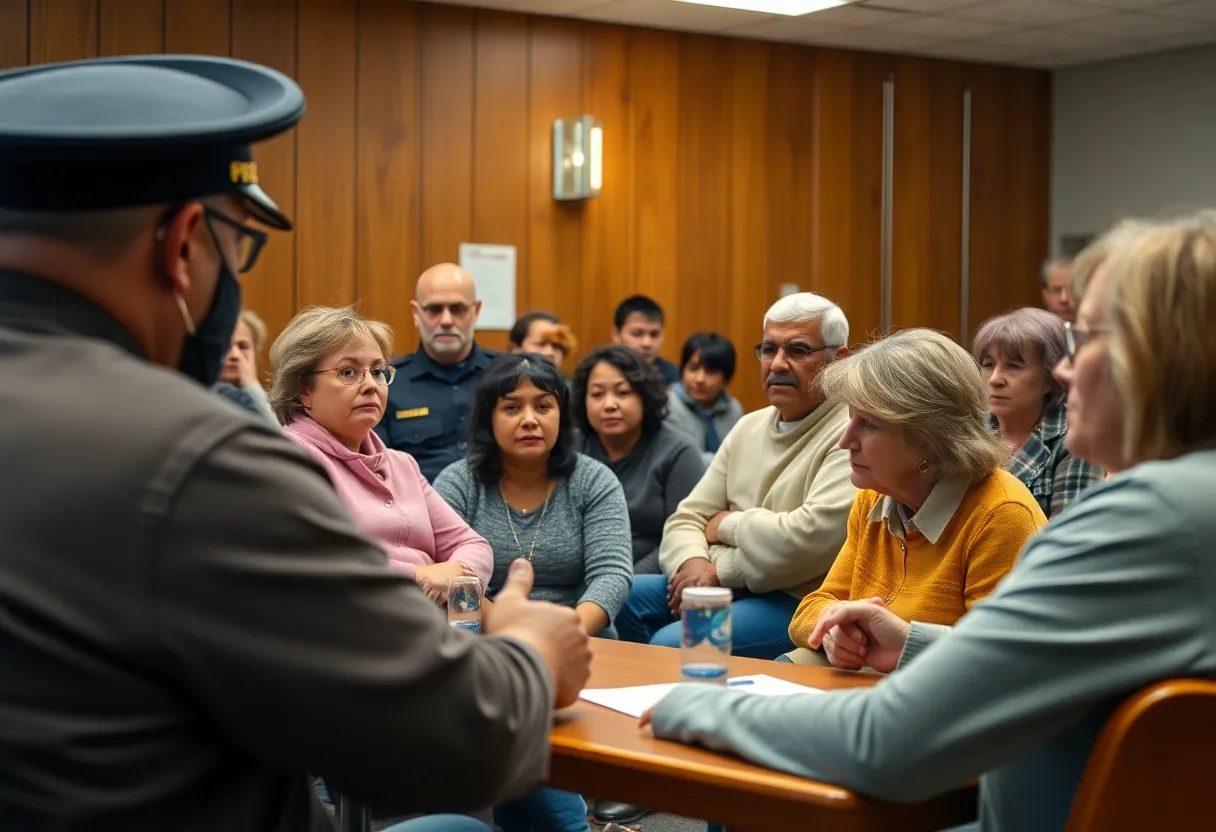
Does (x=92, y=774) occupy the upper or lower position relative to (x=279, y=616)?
lower

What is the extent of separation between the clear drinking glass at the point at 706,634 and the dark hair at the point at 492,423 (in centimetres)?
193

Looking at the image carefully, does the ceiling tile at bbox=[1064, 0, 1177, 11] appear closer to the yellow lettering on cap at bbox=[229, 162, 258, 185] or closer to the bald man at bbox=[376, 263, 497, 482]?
the bald man at bbox=[376, 263, 497, 482]

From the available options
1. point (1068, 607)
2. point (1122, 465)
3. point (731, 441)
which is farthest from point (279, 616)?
point (731, 441)

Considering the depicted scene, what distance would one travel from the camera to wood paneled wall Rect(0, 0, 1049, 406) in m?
7.17

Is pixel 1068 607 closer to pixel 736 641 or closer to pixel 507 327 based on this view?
pixel 736 641

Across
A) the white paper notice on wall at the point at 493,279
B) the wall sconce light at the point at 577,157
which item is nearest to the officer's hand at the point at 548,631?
the white paper notice on wall at the point at 493,279

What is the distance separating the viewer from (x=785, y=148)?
875 cm

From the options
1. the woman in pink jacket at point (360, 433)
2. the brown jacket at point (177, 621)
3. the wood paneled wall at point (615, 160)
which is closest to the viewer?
the brown jacket at point (177, 621)

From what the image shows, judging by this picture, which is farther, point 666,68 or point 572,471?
point 666,68

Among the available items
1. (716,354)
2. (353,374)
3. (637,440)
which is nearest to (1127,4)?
(716,354)

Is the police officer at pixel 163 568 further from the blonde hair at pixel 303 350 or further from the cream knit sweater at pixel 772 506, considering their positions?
the cream knit sweater at pixel 772 506

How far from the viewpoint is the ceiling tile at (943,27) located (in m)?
8.04

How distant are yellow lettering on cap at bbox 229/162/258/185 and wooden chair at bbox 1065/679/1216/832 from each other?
1033 millimetres

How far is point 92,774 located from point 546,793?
5.61ft
